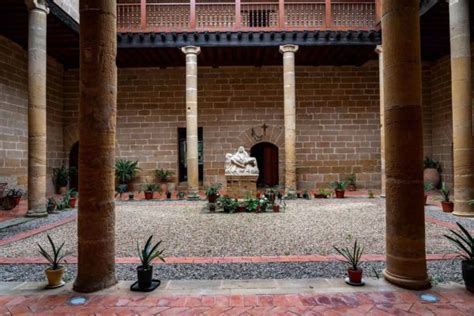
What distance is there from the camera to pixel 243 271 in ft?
12.1

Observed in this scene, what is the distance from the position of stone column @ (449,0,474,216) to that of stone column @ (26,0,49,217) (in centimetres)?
936

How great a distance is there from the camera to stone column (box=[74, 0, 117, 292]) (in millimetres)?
2867

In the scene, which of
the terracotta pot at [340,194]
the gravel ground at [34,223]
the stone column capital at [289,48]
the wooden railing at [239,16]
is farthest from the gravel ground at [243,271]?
the wooden railing at [239,16]

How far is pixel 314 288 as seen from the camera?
2906 mm

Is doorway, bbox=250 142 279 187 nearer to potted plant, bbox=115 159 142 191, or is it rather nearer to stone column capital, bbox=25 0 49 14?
potted plant, bbox=115 159 142 191

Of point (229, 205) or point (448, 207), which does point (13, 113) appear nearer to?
point (229, 205)

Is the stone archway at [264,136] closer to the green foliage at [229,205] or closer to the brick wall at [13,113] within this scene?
the green foliage at [229,205]

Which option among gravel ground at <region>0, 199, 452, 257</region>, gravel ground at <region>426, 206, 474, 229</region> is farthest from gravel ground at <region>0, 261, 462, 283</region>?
gravel ground at <region>426, 206, 474, 229</region>

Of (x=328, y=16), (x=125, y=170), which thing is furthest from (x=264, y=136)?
(x=125, y=170)

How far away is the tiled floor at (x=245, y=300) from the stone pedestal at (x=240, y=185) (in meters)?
6.24

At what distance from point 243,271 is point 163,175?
9862 mm

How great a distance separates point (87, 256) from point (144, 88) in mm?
11513

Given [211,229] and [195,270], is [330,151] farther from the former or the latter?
[195,270]

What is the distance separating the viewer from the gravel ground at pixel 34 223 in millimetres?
5916
